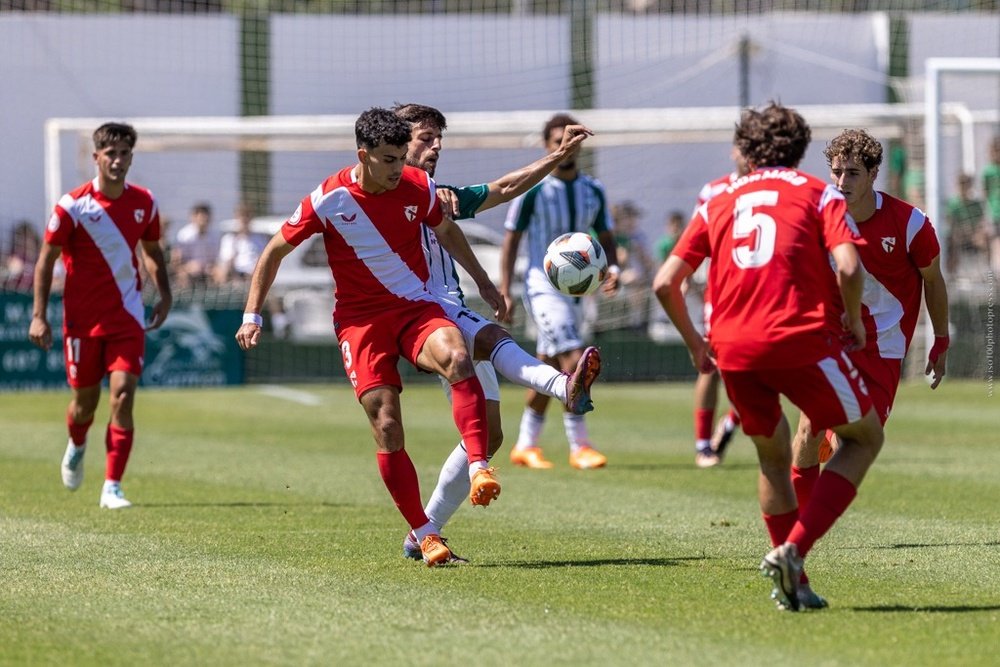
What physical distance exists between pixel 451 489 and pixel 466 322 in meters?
0.79

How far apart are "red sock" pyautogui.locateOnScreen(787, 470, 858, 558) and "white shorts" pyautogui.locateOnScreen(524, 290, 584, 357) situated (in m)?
6.47

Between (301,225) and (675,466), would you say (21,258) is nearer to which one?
(675,466)

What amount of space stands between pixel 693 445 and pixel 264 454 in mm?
3703

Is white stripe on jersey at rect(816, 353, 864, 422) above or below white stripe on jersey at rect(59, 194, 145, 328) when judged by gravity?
below

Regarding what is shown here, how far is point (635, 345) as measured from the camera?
73.9 ft

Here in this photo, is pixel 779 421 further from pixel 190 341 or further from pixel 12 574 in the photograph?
pixel 190 341

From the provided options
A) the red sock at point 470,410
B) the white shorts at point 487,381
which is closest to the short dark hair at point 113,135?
the white shorts at point 487,381

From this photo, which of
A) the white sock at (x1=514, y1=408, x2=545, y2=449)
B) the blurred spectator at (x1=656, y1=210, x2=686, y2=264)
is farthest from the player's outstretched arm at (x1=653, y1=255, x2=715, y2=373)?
the blurred spectator at (x1=656, y1=210, x2=686, y2=264)

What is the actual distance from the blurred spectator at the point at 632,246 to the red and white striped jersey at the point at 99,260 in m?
12.9

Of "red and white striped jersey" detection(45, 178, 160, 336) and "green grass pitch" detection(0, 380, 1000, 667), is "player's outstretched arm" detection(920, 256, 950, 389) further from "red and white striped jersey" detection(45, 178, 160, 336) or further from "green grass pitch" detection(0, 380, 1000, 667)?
"red and white striped jersey" detection(45, 178, 160, 336)

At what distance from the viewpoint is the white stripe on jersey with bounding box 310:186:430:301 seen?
24.6 ft

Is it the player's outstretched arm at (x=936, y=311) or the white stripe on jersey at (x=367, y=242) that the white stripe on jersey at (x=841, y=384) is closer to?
the player's outstretched arm at (x=936, y=311)

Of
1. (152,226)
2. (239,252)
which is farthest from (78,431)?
(239,252)

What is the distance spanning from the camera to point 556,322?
12.6 meters
